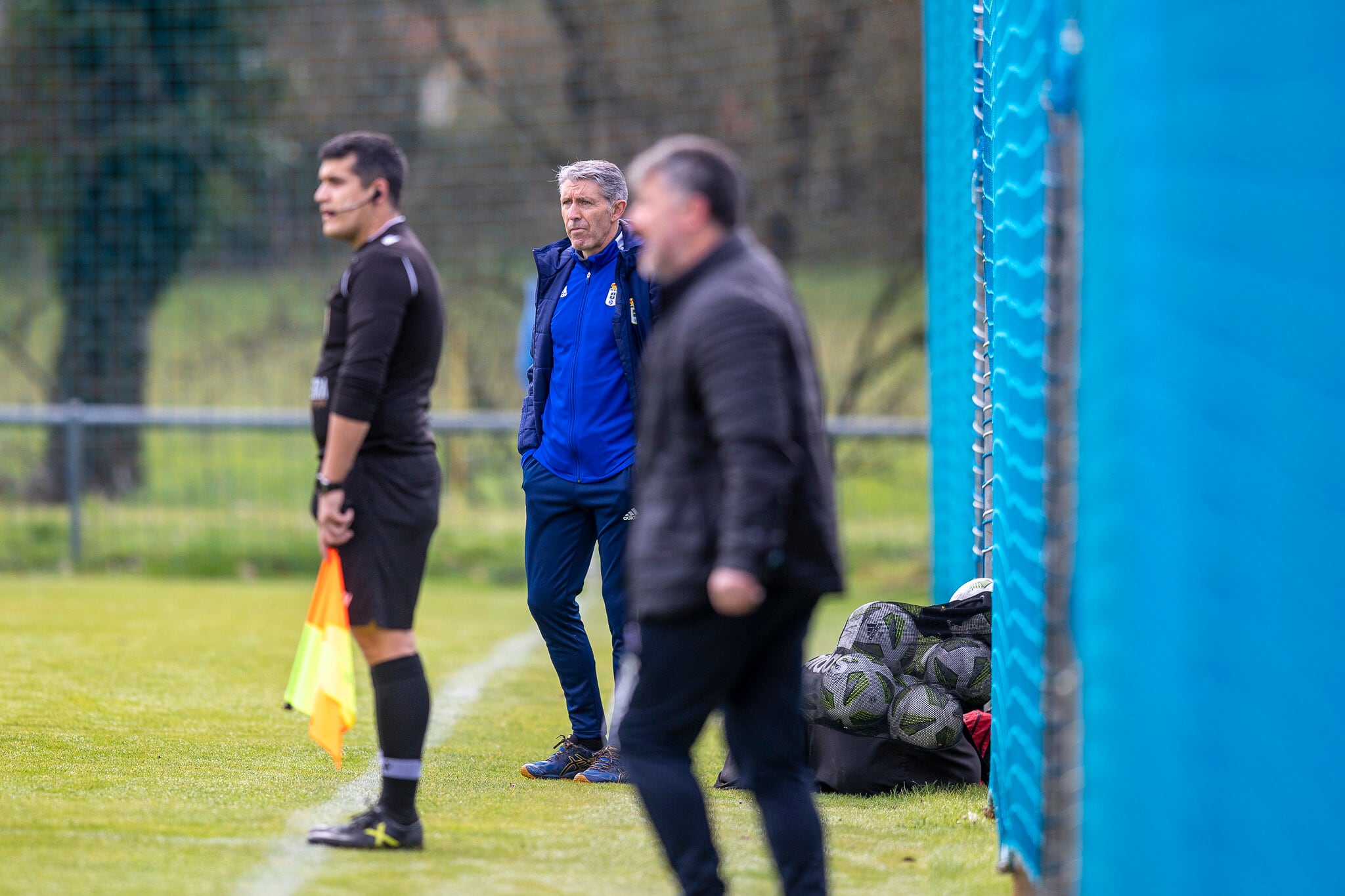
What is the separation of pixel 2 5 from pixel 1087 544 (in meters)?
13.6

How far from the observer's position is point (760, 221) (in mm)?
13281

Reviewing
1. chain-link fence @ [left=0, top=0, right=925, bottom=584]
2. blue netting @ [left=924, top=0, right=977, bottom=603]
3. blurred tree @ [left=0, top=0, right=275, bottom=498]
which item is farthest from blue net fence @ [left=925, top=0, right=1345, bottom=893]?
blurred tree @ [left=0, top=0, right=275, bottom=498]

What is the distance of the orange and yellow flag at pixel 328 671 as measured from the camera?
4.05 metres

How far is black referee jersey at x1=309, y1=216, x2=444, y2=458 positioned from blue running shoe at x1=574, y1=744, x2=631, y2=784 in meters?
1.60

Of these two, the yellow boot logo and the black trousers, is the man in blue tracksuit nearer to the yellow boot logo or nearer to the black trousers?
the yellow boot logo

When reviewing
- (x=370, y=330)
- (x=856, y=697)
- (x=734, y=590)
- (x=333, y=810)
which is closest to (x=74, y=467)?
(x=333, y=810)

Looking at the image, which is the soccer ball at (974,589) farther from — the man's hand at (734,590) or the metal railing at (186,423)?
the metal railing at (186,423)

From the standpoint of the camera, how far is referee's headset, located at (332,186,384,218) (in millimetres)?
4105

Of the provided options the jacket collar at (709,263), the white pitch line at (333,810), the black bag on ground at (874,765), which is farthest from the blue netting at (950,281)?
the jacket collar at (709,263)

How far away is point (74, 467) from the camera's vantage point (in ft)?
39.5

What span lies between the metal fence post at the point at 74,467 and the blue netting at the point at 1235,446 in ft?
35.0

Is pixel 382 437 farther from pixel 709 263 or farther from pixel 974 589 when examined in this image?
pixel 974 589

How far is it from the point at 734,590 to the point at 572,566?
2426 millimetres

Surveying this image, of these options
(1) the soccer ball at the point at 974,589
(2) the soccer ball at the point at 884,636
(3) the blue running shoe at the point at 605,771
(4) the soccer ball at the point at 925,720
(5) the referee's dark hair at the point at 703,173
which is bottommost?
(3) the blue running shoe at the point at 605,771
